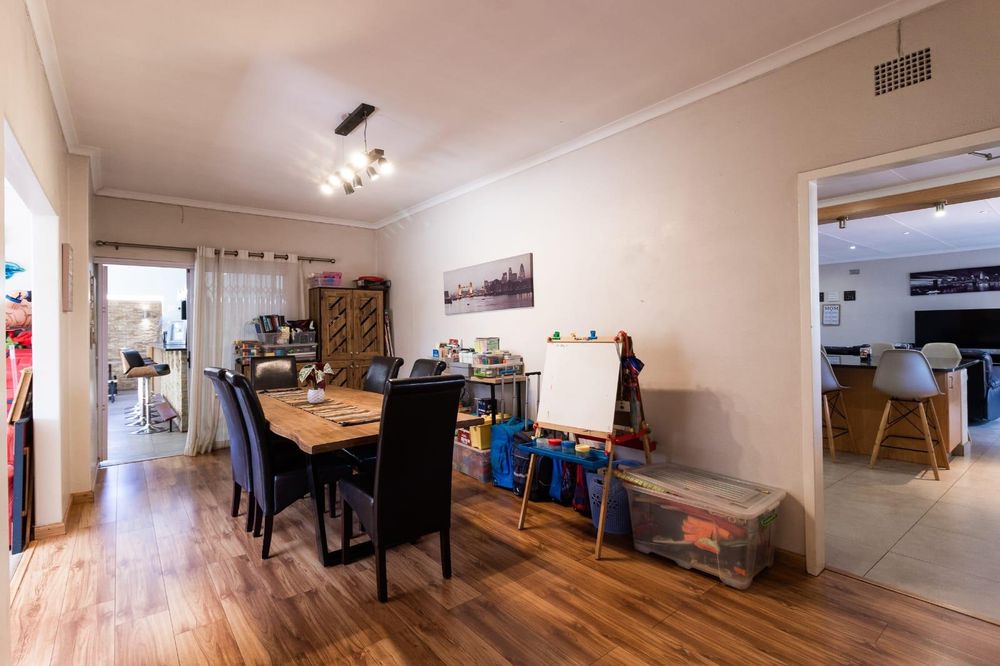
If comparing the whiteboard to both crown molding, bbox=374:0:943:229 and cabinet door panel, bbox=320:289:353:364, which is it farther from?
cabinet door panel, bbox=320:289:353:364

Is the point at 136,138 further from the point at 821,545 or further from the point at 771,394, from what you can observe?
the point at 821,545

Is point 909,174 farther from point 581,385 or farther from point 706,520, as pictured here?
point 706,520

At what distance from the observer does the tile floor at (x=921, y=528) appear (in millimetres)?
2293

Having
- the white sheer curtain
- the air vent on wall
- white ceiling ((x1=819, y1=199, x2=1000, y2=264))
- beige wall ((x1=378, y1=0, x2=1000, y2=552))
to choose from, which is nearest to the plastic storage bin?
beige wall ((x1=378, y1=0, x2=1000, y2=552))

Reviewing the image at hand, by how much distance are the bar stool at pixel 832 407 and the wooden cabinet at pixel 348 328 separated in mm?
4779

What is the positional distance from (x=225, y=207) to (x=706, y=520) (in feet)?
17.9

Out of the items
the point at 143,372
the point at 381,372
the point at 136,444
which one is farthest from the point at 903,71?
the point at 143,372

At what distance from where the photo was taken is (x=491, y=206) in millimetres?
4492

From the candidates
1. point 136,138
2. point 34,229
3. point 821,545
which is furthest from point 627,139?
point 34,229

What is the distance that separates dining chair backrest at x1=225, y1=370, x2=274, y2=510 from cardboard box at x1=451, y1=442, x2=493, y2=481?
153 centimetres

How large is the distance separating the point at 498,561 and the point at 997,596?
7.62 ft

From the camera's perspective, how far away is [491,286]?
4.50 meters

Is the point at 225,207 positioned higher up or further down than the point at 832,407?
higher up

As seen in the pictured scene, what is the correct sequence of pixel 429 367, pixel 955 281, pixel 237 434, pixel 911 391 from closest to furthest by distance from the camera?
pixel 237 434, pixel 429 367, pixel 911 391, pixel 955 281
